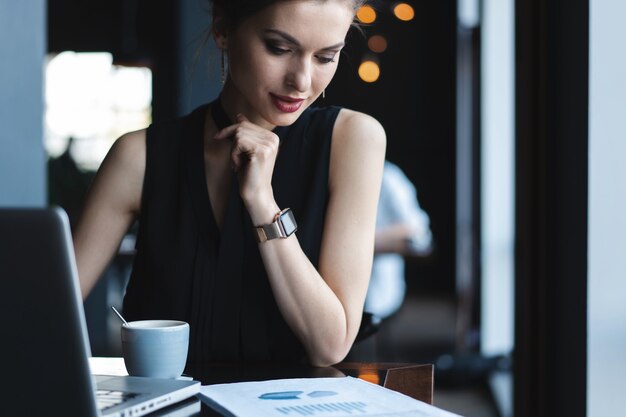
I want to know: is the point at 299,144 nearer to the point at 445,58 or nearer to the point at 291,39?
the point at 291,39

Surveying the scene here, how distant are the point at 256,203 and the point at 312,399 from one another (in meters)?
0.54

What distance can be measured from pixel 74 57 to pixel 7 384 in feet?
28.3

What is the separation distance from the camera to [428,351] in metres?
6.91

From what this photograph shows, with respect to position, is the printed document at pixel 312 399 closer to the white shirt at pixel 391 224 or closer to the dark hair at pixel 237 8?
the dark hair at pixel 237 8

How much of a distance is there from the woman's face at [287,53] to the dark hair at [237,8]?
1 centimetres

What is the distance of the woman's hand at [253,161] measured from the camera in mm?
1594

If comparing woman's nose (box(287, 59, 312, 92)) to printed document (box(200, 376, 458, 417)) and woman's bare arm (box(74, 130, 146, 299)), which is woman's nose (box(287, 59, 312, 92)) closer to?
woman's bare arm (box(74, 130, 146, 299))

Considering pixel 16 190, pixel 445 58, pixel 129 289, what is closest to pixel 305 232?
pixel 129 289

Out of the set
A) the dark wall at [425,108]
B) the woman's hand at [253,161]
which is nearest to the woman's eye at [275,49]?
the woman's hand at [253,161]

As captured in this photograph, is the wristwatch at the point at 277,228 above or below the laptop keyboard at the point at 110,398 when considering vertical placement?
above

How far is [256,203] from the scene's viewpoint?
1587 mm

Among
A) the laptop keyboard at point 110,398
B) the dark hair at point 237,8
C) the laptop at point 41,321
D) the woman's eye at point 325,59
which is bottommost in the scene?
the laptop keyboard at point 110,398

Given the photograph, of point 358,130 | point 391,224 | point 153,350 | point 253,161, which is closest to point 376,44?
point 391,224

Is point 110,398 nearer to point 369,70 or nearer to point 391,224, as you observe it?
point 391,224
